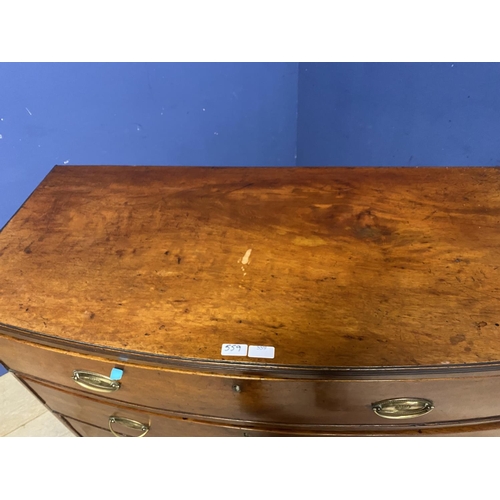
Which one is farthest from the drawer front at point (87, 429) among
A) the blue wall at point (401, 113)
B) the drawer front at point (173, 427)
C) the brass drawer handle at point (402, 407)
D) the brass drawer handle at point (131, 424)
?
the blue wall at point (401, 113)

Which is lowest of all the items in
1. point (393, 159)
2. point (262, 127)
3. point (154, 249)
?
point (154, 249)

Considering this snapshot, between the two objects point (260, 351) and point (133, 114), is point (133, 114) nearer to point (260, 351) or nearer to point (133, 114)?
point (133, 114)

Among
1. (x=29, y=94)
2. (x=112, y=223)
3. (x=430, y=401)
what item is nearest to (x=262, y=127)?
(x=29, y=94)

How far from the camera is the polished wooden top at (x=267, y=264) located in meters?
0.59

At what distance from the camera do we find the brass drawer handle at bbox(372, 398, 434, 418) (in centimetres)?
62

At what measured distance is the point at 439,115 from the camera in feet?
3.44

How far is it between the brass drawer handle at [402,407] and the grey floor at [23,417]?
3.29 ft

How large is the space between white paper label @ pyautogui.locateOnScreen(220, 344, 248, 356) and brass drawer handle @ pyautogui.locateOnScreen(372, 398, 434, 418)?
217mm

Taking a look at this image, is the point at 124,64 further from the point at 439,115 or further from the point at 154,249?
the point at 439,115

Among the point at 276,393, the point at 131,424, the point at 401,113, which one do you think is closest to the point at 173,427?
the point at 131,424

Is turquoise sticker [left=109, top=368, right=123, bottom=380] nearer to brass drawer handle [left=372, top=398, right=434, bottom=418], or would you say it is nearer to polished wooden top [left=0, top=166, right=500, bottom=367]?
polished wooden top [left=0, top=166, right=500, bottom=367]

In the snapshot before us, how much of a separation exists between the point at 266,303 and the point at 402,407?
0.26 meters

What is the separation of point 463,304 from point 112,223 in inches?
24.6

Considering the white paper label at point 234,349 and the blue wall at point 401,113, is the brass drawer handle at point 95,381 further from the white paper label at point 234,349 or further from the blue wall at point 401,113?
the blue wall at point 401,113
